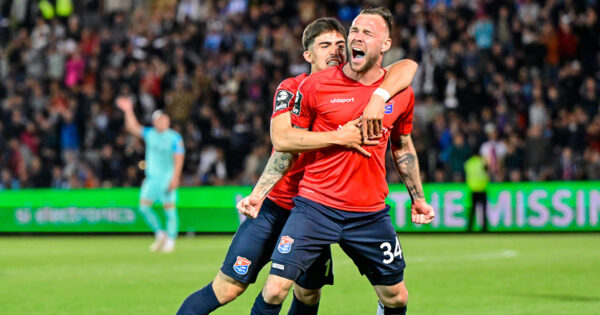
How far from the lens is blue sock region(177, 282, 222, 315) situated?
6340mm

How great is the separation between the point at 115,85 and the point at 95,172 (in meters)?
2.53

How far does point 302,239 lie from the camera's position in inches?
237

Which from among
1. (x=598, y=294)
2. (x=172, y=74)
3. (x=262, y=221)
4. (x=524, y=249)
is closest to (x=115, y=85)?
(x=172, y=74)

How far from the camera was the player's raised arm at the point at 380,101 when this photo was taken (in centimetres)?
589

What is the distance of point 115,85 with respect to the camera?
2580 centimetres

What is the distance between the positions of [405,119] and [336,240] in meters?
0.95

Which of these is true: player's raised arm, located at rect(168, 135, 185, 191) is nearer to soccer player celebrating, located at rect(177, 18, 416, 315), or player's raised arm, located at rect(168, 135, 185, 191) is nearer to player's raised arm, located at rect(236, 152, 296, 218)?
soccer player celebrating, located at rect(177, 18, 416, 315)

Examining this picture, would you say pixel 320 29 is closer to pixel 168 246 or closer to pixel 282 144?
pixel 282 144

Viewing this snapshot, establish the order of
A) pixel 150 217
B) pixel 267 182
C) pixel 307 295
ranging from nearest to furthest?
pixel 267 182 < pixel 307 295 < pixel 150 217

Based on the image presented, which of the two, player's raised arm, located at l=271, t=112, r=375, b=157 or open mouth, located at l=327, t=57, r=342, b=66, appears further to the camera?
open mouth, located at l=327, t=57, r=342, b=66

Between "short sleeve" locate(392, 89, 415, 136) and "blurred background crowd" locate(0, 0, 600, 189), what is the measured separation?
14098mm

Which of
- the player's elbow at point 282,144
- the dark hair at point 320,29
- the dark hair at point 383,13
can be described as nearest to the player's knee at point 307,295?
the player's elbow at point 282,144

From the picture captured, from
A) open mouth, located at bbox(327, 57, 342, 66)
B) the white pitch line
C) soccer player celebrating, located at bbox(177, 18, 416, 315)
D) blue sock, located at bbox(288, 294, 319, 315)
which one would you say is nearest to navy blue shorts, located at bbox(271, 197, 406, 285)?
soccer player celebrating, located at bbox(177, 18, 416, 315)

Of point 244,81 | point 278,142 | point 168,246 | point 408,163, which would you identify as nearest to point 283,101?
point 278,142
